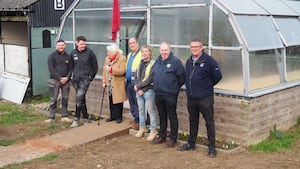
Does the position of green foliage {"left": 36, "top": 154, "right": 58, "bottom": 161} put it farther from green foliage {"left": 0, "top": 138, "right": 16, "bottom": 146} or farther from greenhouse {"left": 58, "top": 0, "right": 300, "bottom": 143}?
greenhouse {"left": 58, "top": 0, "right": 300, "bottom": 143}

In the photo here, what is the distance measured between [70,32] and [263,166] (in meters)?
5.92

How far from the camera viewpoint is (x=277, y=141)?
7031mm

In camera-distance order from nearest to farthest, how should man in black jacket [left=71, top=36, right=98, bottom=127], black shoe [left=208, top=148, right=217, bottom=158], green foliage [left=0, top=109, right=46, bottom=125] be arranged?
black shoe [left=208, top=148, right=217, bottom=158]
man in black jacket [left=71, top=36, right=98, bottom=127]
green foliage [left=0, top=109, right=46, bottom=125]

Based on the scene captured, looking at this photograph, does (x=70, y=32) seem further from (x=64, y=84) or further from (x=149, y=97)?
(x=149, y=97)

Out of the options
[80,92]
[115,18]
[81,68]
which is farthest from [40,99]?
[115,18]

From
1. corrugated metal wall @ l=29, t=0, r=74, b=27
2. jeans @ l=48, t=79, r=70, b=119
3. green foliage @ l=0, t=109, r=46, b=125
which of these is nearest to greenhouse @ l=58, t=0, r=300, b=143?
jeans @ l=48, t=79, r=70, b=119

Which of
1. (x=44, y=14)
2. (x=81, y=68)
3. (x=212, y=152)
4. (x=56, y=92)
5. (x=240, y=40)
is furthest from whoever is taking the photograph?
(x=44, y=14)

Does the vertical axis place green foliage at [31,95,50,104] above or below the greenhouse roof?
below

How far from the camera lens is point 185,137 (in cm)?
734

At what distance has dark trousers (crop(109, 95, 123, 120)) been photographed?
8227 mm

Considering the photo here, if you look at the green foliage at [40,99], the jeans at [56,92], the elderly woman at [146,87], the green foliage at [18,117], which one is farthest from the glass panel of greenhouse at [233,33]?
the green foliage at [40,99]

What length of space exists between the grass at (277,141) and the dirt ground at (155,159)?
0.15 meters

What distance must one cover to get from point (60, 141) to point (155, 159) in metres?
1.88

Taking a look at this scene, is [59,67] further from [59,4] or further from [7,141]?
[59,4]
